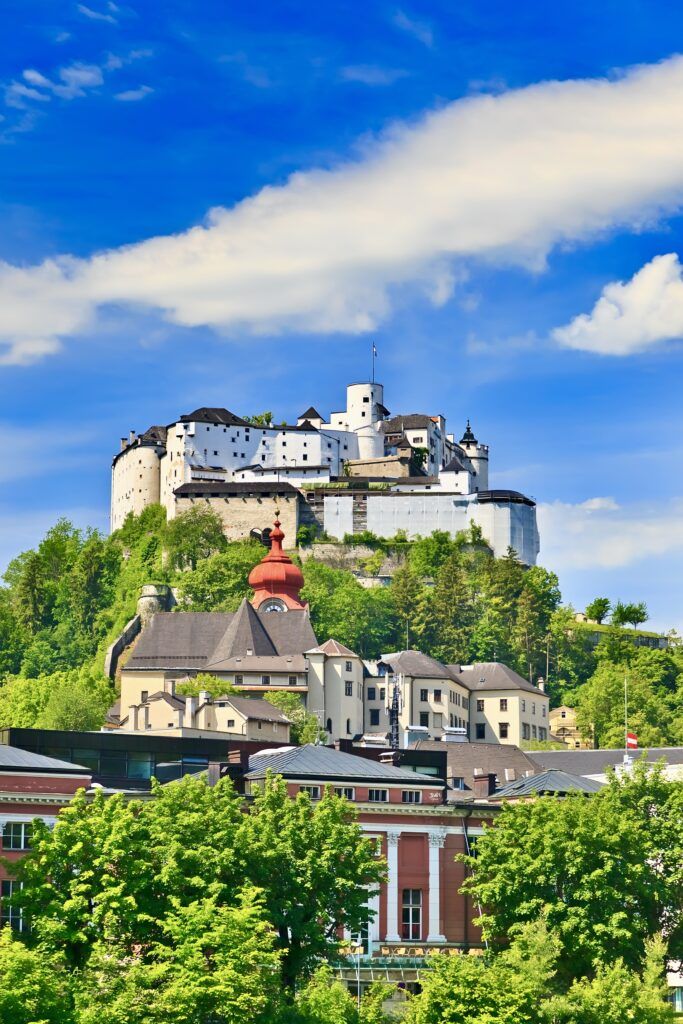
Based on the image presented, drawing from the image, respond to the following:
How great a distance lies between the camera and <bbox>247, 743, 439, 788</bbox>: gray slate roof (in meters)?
95.2

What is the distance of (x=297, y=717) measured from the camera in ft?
503

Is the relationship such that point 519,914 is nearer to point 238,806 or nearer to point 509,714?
point 238,806

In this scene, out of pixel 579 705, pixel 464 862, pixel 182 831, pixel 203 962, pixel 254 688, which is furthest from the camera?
pixel 579 705

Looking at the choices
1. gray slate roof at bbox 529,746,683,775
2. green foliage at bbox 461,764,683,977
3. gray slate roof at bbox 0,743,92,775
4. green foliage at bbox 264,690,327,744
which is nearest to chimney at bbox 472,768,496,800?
green foliage at bbox 461,764,683,977

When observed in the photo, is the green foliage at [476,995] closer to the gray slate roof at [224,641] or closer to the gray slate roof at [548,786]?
the gray slate roof at [548,786]

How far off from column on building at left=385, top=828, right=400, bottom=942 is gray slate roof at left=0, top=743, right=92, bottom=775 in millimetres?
13531

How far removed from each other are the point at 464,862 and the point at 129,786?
1568 cm

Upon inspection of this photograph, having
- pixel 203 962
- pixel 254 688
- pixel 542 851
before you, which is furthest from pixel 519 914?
pixel 254 688

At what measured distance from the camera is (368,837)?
9219 centimetres

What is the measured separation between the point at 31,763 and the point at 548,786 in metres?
25.6

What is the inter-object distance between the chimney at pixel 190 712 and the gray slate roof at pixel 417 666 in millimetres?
31322

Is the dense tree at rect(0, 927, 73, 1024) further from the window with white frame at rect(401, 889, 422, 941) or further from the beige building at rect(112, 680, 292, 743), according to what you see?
the beige building at rect(112, 680, 292, 743)

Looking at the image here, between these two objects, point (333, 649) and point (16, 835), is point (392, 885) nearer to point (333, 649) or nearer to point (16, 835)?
point (16, 835)

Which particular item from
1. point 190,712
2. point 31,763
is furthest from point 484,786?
point 190,712
